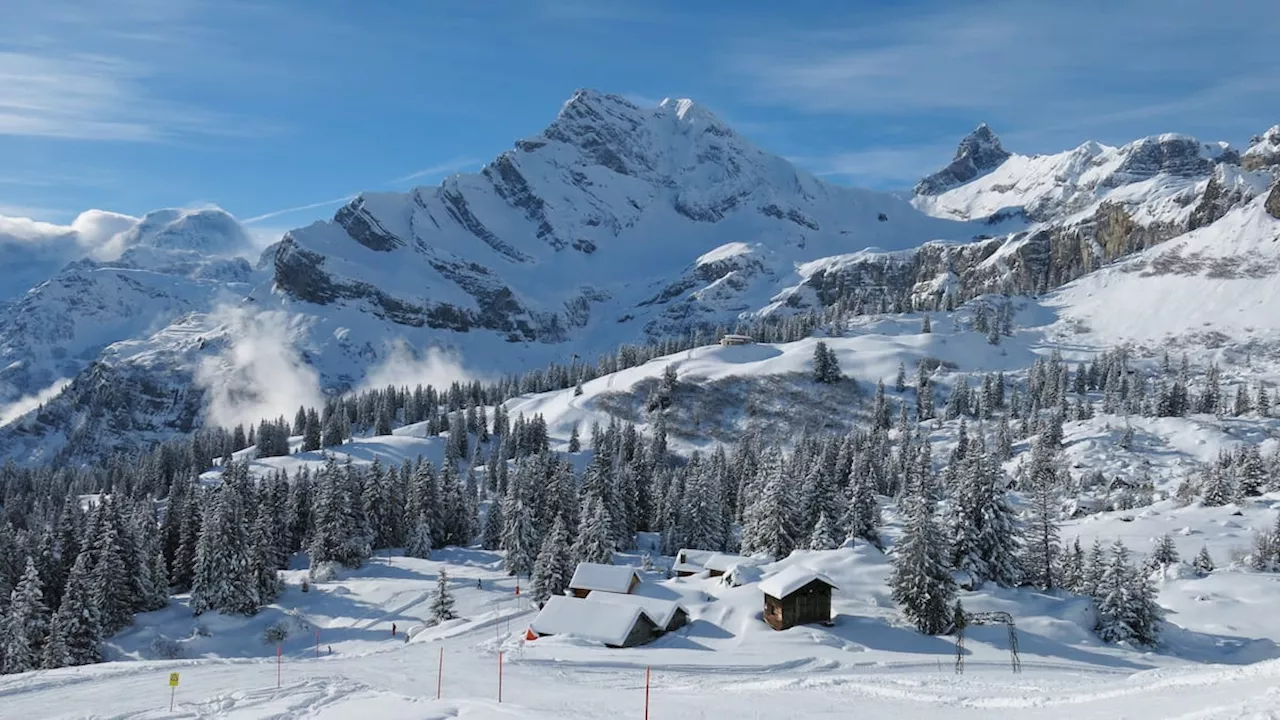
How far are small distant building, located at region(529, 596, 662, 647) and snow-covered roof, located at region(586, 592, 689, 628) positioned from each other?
14.9 inches

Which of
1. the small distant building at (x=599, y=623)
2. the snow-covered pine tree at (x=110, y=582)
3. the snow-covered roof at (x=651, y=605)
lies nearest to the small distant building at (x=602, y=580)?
the snow-covered roof at (x=651, y=605)

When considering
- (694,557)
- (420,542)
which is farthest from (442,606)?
(420,542)

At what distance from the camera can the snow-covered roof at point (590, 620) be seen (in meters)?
47.3

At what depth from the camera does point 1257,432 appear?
12950 cm

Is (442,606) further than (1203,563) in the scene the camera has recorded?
No

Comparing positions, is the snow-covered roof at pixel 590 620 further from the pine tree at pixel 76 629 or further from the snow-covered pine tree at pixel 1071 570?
the snow-covered pine tree at pixel 1071 570

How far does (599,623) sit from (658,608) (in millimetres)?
4534

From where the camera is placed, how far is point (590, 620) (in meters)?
48.9

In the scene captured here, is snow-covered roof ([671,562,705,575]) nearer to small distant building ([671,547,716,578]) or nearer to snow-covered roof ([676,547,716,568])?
small distant building ([671,547,716,578])

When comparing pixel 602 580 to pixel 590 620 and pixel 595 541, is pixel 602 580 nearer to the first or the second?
pixel 595 541

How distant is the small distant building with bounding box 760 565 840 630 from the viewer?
166 ft

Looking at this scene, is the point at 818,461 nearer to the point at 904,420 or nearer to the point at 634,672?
the point at 634,672

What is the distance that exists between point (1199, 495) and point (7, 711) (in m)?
110

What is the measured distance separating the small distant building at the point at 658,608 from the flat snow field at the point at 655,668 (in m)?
0.82
